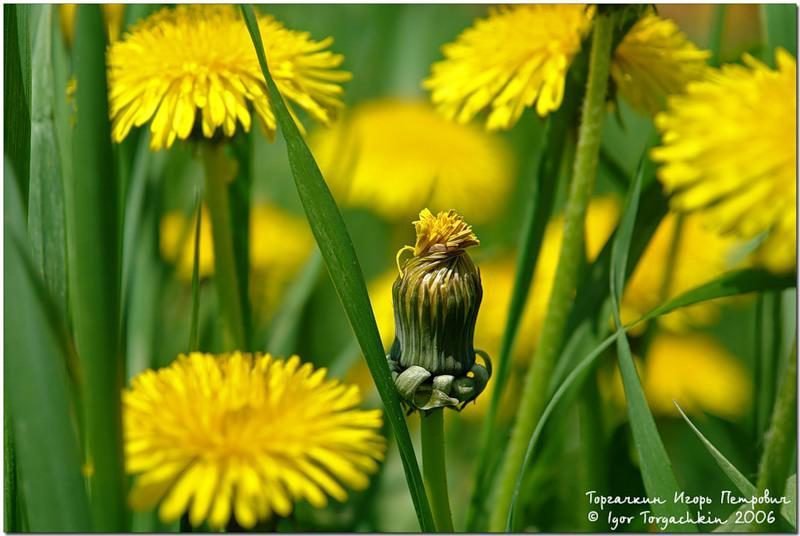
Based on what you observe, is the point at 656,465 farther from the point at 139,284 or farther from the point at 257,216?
the point at 257,216

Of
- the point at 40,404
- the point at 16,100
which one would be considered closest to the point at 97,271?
the point at 40,404

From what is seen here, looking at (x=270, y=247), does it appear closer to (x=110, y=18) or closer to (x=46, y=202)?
(x=110, y=18)

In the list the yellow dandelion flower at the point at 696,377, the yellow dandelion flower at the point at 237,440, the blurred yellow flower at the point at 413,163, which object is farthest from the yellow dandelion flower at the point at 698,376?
the yellow dandelion flower at the point at 237,440

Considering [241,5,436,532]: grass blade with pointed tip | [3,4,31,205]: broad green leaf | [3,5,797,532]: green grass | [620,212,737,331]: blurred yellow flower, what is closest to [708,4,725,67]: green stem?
[3,5,797,532]: green grass

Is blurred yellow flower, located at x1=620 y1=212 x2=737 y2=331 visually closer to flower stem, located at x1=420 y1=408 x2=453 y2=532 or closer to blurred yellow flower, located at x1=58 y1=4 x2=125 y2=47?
flower stem, located at x1=420 y1=408 x2=453 y2=532

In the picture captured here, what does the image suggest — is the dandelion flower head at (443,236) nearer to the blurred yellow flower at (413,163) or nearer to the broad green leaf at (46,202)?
the broad green leaf at (46,202)

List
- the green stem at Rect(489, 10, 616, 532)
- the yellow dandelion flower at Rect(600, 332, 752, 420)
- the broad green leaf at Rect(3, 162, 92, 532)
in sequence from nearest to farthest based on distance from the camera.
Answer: the broad green leaf at Rect(3, 162, 92, 532), the green stem at Rect(489, 10, 616, 532), the yellow dandelion flower at Rect(600, 332, 752, 420)
